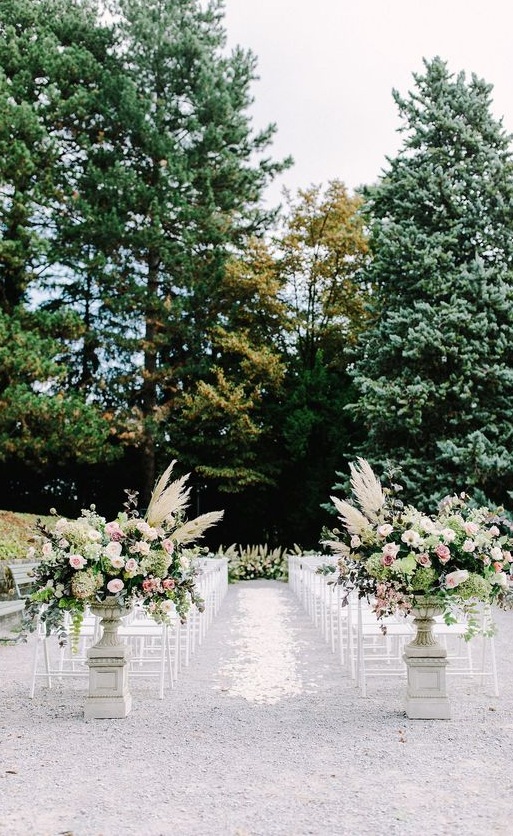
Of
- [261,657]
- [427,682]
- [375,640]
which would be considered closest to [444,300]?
[375,640]

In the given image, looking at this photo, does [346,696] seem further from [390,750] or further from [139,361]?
[139,361]

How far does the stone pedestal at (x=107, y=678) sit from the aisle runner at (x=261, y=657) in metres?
1.14

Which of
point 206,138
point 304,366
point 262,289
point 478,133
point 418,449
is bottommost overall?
point 418,449

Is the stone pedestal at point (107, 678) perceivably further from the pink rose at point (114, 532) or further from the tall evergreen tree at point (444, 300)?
the tall evergreen tree at point (444, 300)

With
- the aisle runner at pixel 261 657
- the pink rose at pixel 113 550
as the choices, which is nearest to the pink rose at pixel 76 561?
the pink rose at pixel 113 550

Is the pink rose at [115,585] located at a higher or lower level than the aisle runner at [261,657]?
higher

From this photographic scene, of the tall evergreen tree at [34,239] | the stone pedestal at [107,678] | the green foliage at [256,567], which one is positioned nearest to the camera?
the stone pedestal at [107,678]

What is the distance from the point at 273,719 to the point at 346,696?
1051 millimetres

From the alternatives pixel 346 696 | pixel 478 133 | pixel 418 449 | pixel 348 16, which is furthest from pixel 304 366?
pixel 346 696

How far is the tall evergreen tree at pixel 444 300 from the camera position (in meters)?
16.7

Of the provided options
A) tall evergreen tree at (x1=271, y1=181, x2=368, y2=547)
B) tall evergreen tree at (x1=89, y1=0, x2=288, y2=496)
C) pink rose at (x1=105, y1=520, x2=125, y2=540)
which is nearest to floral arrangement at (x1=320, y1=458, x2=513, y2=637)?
pink rose at (x1=105, y1=520, x2=125, y2=540)

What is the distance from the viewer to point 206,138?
72.5 ft

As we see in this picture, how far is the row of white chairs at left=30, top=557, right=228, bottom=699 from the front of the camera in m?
6.38

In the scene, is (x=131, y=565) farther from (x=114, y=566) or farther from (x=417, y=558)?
(x=417, y=558)
